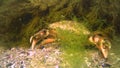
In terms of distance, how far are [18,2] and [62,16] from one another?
0.54m

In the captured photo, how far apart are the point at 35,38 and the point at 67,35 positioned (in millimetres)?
316

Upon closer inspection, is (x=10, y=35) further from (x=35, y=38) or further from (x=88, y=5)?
(x=88, y=5)

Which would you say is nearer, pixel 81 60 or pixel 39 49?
pixel 81 60

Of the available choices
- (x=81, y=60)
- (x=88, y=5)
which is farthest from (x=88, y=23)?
(x=81, y=60)

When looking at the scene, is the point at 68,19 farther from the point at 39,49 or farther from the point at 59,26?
the point at 39,49

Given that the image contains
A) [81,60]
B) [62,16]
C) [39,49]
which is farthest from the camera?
[62,16]

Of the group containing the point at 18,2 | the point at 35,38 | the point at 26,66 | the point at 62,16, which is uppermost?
the point at 18,2

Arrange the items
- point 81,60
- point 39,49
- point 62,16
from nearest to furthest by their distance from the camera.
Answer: point 81,60, point 39,49, point 62,16

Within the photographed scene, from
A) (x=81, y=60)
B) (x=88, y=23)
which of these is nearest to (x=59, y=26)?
(x=88, y=23)

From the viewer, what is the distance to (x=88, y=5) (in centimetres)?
299

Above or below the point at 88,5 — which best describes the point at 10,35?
below

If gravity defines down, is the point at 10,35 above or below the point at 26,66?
above

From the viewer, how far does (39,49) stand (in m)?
2.74

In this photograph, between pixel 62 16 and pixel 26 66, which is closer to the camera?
pixel 26 66
